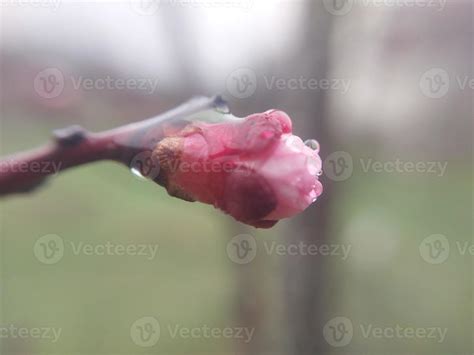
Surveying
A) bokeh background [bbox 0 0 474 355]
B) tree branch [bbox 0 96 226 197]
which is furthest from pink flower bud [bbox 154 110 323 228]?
bokeh background [bbox 0 0 474 355]

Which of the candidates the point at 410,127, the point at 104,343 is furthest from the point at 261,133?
the point at 410,127

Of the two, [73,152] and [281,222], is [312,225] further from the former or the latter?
[73,152]

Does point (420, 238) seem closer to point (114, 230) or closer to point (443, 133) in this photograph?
point (443, 133)

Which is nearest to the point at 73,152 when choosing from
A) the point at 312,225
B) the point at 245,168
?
the point at 245,168

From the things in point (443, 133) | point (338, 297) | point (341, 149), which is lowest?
point (338, 297)

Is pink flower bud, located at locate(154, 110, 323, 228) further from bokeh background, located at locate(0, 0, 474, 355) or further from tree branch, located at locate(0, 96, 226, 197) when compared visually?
bokeh background, located at locate(0, 0, 474, 355)

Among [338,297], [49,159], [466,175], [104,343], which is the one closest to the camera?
[49,159]
